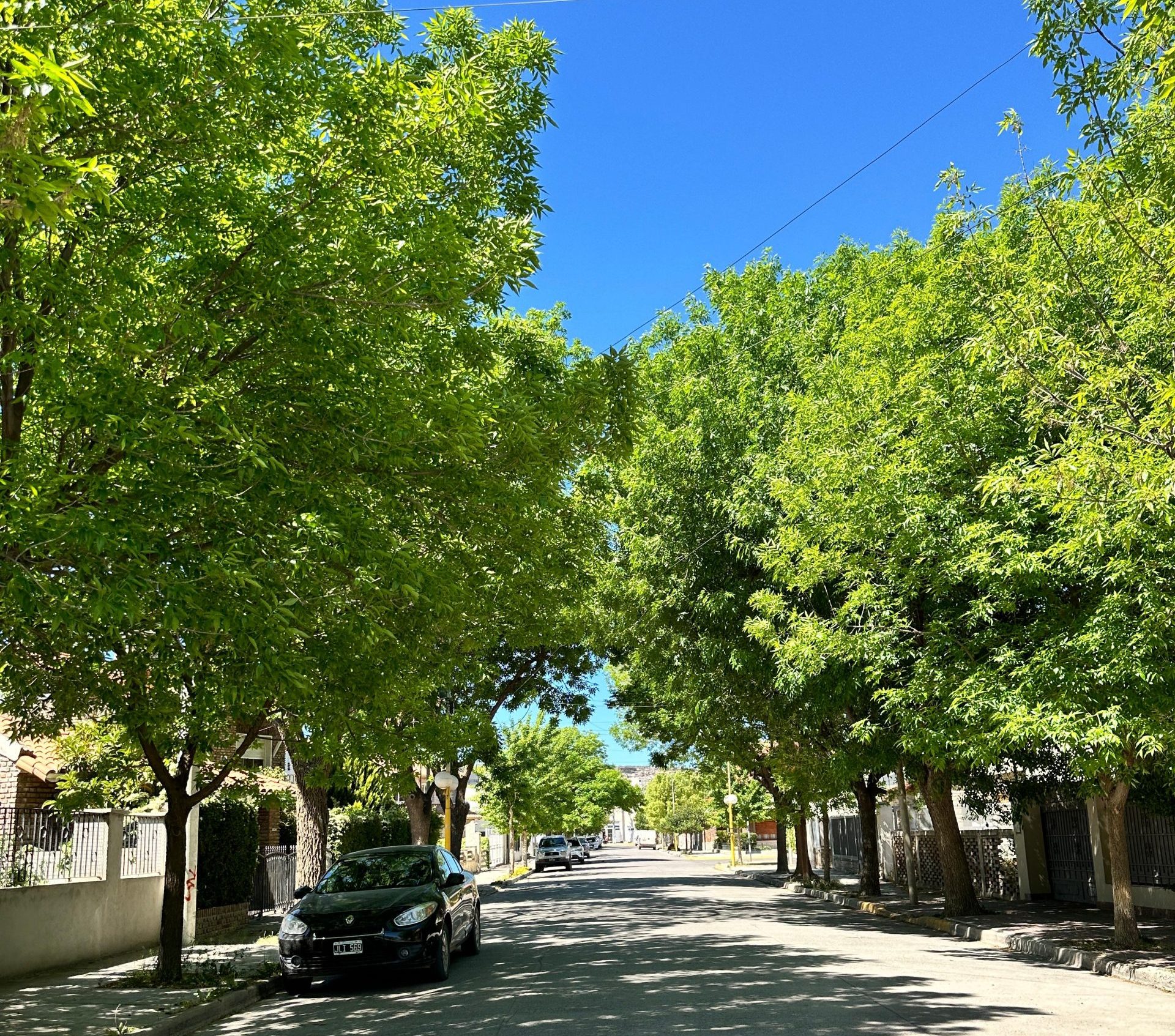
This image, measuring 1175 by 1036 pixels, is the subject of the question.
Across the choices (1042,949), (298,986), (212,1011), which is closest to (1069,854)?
(1042,949)

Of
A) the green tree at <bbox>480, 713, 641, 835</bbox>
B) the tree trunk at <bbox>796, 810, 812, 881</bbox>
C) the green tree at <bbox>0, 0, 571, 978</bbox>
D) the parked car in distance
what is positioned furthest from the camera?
the parked car in distance

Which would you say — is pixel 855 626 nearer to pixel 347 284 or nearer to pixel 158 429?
pixel 347 284

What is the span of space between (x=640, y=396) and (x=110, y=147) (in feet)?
19.7

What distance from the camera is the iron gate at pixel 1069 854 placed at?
72.8 ft

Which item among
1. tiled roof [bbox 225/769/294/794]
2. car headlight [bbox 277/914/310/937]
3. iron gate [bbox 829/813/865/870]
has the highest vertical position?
tiled roof [bbox 225/769/294/794]

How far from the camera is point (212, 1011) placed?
10.8 meters

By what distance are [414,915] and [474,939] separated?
10.8 ft

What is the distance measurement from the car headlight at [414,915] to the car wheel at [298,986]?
127cm

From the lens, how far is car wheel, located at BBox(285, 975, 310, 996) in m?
12.2

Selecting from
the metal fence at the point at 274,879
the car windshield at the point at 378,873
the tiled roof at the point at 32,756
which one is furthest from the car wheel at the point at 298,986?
the metal fence at the point at 274,879

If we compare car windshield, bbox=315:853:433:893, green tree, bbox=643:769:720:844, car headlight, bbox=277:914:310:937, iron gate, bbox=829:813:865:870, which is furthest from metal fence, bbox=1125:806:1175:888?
green tree, bbox=643:769:720:844

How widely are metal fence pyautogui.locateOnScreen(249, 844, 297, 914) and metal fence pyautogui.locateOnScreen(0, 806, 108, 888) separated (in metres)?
6.65

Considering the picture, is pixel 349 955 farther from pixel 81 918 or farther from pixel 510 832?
pixel 510 832

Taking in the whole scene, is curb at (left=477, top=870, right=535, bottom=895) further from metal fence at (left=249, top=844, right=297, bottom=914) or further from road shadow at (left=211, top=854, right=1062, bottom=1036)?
road shadow at (left=211, top=854, right=1062, bottom=1036)
